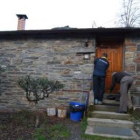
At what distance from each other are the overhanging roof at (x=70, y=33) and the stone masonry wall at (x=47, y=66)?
0.20m

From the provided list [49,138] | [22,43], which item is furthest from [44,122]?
[22,43]

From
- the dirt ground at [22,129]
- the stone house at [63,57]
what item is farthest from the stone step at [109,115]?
the stone house at [63,57]

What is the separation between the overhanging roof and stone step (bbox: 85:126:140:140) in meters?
3.44

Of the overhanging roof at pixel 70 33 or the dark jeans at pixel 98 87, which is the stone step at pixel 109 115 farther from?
the overhanging roof at pixel 70 33

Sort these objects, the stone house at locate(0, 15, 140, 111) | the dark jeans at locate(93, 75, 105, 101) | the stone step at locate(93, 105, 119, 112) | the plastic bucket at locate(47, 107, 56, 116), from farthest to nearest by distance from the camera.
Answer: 1. the stone house at locate(0, 15, 140, 111)
2. the plastic bucket at locate(47, 107, 56, 116)
3. the dark jeans at locate(93, 75, 105, 101)
4. the stone step at locate(93, 105, 119, 112)

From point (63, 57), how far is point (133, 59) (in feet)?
8.46

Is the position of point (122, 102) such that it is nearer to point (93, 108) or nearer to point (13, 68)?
point (93, 108)

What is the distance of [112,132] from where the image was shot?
14.6 feet

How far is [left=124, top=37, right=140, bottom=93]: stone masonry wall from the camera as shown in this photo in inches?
259

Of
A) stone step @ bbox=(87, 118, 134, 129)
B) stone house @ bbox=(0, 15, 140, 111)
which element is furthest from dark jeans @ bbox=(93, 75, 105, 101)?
stone step @ bbox=(87, 118, 134, 129)

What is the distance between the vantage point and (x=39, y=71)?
23.7 feet

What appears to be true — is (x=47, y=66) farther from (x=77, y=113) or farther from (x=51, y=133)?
(x=51, y=133)

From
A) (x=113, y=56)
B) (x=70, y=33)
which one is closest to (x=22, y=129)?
(x=70, y=33)

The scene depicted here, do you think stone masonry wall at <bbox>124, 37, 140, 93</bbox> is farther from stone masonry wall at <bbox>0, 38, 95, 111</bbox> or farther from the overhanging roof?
stone masonry wall at <bbox>0, 38, 95, 111</bbox>
